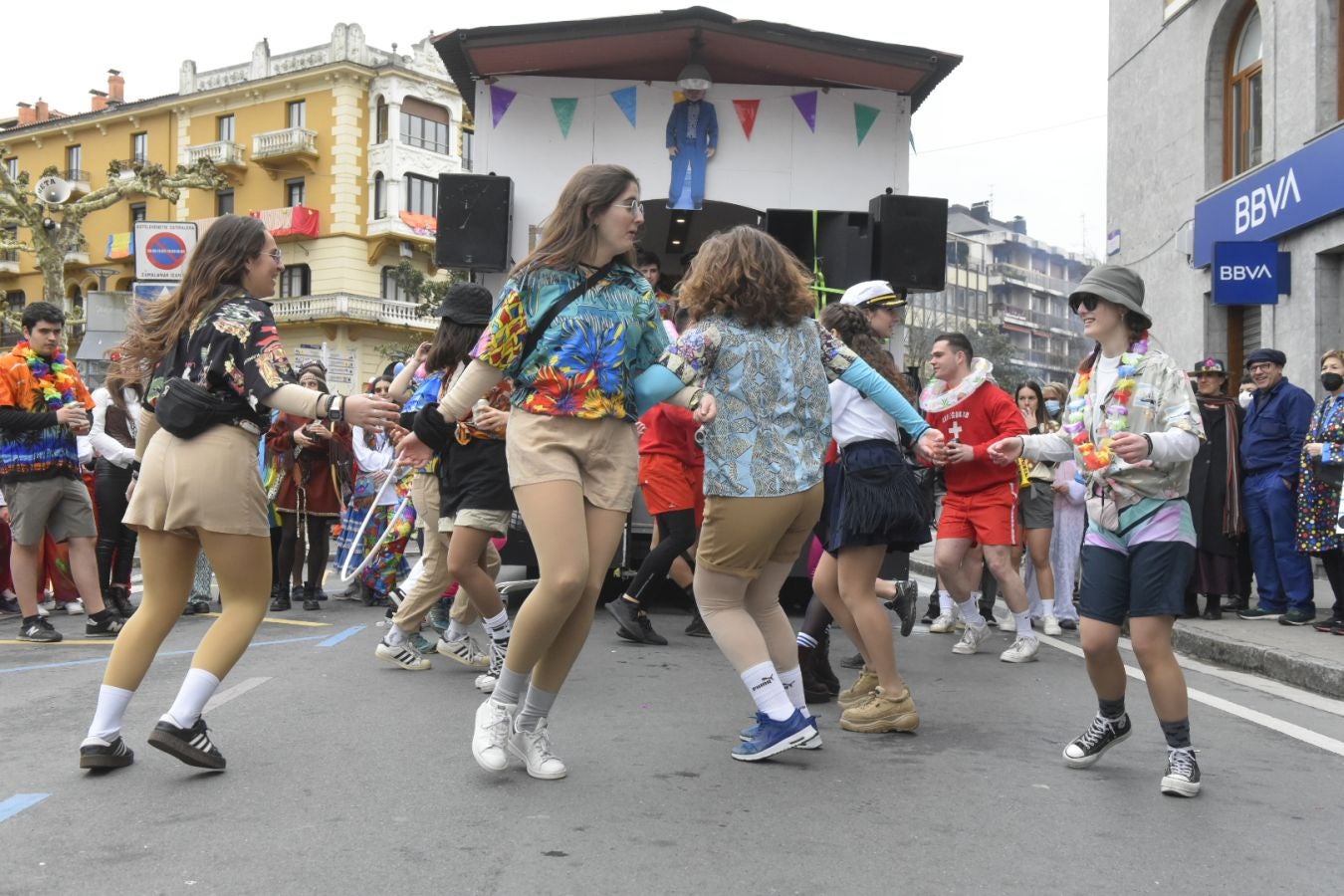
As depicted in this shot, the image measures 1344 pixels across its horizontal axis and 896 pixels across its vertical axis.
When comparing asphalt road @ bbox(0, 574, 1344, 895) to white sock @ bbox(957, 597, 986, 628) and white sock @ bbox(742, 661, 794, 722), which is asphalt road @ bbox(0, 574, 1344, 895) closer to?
white sock @ bbox(742, 661, 794, 722)

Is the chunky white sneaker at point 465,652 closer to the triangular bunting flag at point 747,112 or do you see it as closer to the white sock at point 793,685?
the white sock at point 793,685

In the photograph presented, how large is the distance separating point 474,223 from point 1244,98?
37.9 ft

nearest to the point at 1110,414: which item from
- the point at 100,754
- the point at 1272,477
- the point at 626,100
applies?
the point at 100,754

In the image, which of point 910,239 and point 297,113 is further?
point 297,113

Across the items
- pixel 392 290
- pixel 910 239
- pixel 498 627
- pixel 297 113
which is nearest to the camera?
pixel 498 627

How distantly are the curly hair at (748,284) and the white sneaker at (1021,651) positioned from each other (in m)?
→ 3.67

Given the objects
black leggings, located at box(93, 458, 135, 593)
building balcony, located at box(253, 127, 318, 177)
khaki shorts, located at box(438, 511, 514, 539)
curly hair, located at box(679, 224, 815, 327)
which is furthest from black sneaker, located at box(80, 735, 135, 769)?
building balcony, located at box(253, 127, 318, 177)

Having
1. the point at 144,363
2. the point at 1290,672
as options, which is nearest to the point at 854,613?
the point at 144,363

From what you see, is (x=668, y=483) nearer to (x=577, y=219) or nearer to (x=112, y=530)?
(x=577, y=219)

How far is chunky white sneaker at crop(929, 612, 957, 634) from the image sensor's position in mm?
9086

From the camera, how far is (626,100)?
9.42 m

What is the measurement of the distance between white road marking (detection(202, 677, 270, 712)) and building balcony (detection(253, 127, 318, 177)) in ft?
149

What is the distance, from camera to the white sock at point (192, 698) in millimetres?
4285

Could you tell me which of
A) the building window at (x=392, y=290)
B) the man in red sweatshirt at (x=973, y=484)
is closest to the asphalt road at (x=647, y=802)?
the man in red sweatshirt at (x=973, y=484)
